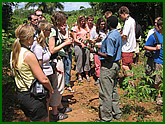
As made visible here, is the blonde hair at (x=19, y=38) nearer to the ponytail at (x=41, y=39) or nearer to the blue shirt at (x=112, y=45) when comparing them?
the ponytail at (x=41, y=39)

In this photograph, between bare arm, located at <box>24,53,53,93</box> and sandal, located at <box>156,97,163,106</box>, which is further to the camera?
sandal, located at <box>156,97,163,106</box>

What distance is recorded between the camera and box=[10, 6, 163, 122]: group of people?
2.44 metres

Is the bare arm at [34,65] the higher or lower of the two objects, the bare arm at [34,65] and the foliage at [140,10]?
the lower

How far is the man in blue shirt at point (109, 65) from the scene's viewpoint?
10.7ft

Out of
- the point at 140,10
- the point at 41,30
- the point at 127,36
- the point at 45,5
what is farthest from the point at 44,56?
the point at 45,5

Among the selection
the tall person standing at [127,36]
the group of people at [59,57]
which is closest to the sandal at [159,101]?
the group of people at [59,57]

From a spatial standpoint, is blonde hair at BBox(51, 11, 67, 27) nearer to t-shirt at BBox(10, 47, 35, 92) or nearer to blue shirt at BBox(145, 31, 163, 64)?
t-shirt at BBox(10, 47, 35, 92)

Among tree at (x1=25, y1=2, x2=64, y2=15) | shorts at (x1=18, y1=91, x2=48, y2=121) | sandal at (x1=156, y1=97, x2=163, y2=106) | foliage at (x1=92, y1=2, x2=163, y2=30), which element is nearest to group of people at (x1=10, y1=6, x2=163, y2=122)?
shorts at (x1=18, y1=91, x2=48, y2=121)

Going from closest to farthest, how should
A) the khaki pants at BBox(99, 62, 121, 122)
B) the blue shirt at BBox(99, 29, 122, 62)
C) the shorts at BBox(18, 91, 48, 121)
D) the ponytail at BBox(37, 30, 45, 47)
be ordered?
1. the shorts at BBox(18, 91, 48, 121)
2. the ponytail at BBox(37, 30, 45, 47)
3. the blue shirt at BBox(99, 29, 122, 62)
4. the khaki pants at BBox(99, 62, 121, 122)

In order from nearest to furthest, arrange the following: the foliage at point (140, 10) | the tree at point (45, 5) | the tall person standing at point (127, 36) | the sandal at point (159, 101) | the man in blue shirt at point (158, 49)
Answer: the man in blue shirt at point (158, 49)
the sandal at point (159, 101)
the tall person standing at point (127, 36)
the foliage at point (140, 10)
the tree at point (45, 5)

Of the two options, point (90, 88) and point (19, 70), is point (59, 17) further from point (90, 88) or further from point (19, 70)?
point (90, 88)

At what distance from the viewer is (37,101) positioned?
2.53 m

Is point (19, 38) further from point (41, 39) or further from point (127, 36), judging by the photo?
point (127, 36)

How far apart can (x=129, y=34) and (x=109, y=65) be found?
6.72 ft
